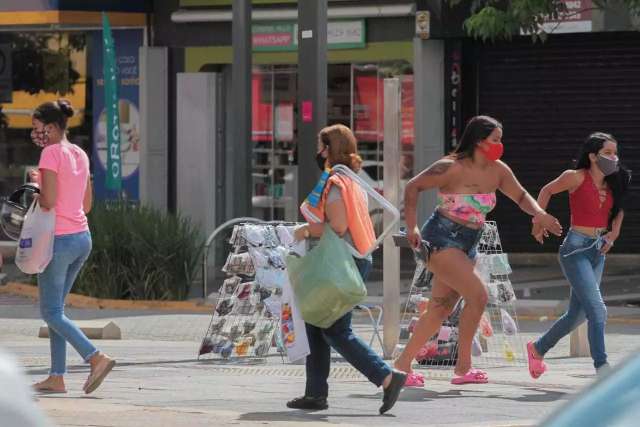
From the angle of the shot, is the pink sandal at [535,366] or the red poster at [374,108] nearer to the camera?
the pink sandal at [535,366]

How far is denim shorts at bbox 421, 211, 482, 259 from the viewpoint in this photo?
924cm

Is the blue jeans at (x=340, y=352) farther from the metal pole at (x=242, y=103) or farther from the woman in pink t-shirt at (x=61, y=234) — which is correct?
the metal pole at (x=242, y=103)

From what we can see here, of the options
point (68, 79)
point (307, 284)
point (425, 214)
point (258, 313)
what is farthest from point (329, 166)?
point (68, 79)

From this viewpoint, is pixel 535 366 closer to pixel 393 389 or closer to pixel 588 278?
pixel 588 278

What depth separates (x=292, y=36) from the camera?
21.8m

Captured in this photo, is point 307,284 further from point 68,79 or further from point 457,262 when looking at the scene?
point 68,79

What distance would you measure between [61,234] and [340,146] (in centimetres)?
174

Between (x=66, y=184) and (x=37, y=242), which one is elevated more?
(x=66, y=184)

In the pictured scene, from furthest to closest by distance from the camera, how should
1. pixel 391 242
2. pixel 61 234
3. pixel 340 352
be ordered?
pixel 391 242
pixel 61 234
pixel 340 352

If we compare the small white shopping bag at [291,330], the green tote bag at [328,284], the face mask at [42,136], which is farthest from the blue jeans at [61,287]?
the green tote bag at [328,284]

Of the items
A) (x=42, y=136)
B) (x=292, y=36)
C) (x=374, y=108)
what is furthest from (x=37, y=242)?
(x=374, y=108)

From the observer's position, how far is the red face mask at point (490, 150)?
9398 mm

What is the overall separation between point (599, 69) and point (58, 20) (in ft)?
24.1

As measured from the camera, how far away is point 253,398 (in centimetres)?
912
